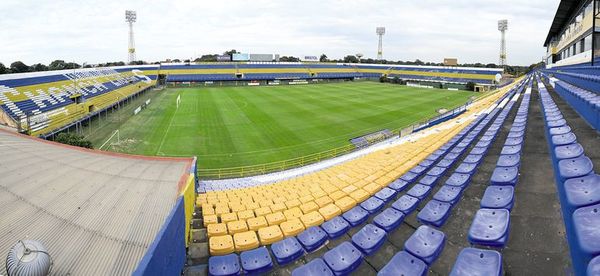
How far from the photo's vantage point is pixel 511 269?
464 cm

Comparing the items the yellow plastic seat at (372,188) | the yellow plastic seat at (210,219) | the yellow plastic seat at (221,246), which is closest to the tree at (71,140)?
the yellow plastic seat at (210,219)

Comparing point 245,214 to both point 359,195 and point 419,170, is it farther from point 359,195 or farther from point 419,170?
point 419,170

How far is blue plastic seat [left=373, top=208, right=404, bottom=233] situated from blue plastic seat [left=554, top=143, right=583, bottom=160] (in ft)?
9.96

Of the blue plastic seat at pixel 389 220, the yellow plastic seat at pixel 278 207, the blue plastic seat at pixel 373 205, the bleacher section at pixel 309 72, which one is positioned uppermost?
the bleacher section at pixel 309 72

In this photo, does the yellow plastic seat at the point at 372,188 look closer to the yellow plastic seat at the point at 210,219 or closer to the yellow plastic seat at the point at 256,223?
the yellow plastic seat at the point at 256,223

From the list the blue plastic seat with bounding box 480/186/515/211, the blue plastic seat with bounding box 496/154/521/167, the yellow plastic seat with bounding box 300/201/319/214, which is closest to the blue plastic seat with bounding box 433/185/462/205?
the blue plastic seat with bounding box 480/186/515/211

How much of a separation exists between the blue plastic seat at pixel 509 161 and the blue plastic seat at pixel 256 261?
548cm

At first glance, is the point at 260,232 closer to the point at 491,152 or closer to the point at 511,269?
the point at 511,269

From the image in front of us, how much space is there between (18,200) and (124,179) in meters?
2.96

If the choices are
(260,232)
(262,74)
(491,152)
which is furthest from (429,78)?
(260,232)

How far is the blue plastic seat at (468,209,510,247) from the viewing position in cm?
448

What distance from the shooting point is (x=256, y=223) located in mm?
8492

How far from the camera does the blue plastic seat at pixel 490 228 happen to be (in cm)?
448

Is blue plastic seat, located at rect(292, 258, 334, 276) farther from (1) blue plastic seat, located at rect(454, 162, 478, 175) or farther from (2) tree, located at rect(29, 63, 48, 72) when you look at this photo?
(2) tree, located at rect(29, 63, 48, 72)
